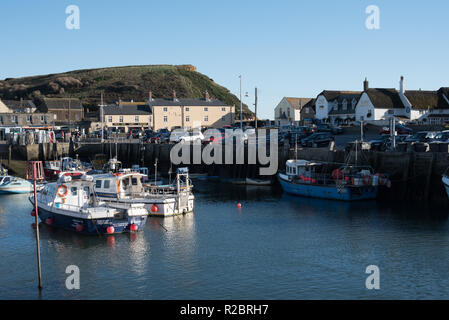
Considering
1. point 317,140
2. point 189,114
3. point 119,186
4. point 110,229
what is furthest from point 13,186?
point 189,114

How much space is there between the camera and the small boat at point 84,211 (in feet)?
96.3

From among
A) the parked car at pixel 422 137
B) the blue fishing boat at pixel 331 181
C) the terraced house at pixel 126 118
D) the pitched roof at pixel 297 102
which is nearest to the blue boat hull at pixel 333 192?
the blue fishing boat at pixel 331 181

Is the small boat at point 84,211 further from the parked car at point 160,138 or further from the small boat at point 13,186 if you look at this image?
the parked car at point 160,138

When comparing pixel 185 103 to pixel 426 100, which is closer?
pixel 426 100

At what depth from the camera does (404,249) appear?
87.1 feet

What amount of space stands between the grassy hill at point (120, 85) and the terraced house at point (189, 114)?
1470 inches

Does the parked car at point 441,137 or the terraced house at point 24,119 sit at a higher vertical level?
the terraced house at point 24,119

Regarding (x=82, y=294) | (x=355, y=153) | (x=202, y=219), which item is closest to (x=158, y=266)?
(x=82, y=294)

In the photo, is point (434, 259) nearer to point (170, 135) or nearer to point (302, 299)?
point (302, 299)

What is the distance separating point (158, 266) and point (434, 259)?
43.2ft

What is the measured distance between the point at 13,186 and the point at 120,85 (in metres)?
95.7

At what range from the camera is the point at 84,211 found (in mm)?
29406

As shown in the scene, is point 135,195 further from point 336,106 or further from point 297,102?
point 297,102
